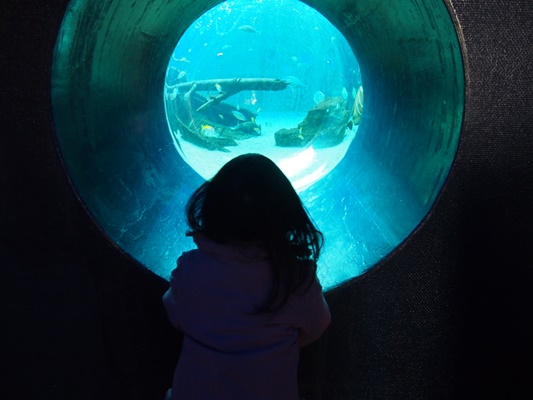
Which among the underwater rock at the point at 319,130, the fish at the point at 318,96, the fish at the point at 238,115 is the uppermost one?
the fish at the point at 238,115

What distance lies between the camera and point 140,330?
73.0 inches

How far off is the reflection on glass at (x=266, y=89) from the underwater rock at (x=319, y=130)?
3cm

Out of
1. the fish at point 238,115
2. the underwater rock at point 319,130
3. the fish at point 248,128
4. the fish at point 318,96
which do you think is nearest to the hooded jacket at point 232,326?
the underwater rock at point 319,130

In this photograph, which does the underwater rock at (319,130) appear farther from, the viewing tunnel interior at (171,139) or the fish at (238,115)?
the viewing tunnel interior at (171,139)

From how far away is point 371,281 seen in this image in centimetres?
182

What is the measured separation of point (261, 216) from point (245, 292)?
0.22 m

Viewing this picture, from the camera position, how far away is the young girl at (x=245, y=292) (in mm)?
1226

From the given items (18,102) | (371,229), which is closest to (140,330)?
(18,102)

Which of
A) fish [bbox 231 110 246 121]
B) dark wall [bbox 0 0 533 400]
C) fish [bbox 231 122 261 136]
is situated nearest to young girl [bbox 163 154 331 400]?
dark wall [bbox 0 0 533 400]

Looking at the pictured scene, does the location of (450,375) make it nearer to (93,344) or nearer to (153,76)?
(93,344)

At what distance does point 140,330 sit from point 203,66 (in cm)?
1908

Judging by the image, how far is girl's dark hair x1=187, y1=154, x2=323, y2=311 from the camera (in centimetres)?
127

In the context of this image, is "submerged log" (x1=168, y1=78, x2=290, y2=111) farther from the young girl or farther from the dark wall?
the young girl

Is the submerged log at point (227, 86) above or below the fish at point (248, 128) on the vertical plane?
above
